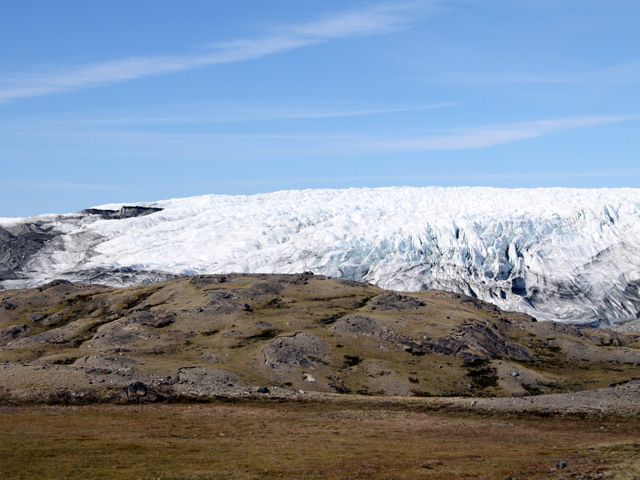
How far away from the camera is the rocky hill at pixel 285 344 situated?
75.1 m

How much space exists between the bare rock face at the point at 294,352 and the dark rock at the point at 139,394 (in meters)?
20.2

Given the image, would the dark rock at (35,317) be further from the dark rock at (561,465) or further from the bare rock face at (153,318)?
the dark rock at (561,465)

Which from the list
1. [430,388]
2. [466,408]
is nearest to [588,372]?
[430,388]

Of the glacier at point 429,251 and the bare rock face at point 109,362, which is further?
the glacier at point 429,251

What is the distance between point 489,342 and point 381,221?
282ft

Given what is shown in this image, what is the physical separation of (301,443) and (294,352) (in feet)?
124

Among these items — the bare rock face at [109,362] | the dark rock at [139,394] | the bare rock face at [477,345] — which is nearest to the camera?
the dark rock at [139,394]

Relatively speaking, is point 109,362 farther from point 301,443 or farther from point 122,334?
point 301,443

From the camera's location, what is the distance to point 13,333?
106 meters

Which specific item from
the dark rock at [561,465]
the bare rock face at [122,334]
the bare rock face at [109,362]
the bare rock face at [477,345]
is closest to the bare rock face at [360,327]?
the bare rock face at [477,345]

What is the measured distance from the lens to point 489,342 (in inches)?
3718

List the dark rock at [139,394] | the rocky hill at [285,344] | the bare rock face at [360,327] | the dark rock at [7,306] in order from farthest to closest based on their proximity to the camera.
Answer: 1. the dark rock at [7,306]
2. the bare rock face at [360,327]
3. the rocky hill at [285,344]
4. the dark rock at [139,394]

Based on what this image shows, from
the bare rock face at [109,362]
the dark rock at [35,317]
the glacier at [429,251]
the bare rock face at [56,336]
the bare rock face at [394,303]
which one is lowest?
the bare rock face at [109,362]

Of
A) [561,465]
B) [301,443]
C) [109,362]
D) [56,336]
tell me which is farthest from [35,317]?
[561,465]
